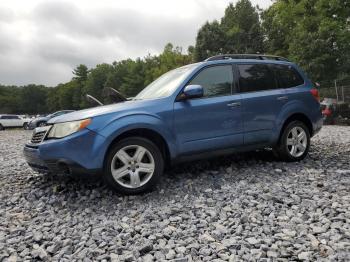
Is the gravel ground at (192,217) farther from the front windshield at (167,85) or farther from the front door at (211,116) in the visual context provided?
the front windshield at (167,85)

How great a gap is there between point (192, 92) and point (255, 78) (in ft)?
4.71

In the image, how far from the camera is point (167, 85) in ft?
17.1

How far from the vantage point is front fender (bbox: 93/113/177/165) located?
421cm

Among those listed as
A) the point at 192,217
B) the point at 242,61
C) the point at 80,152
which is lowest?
the point at 192,217

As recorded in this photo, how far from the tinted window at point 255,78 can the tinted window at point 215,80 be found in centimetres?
22

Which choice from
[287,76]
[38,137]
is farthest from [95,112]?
[287,76]

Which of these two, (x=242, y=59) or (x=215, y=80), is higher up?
(x=242, y=59)

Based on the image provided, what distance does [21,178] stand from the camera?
5.84 metres

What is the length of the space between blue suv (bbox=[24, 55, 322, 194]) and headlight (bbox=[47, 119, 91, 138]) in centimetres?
1

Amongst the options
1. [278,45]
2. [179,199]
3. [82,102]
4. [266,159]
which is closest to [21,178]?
[179,199]

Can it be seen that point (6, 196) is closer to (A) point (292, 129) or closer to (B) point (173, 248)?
(B) point (173, 248)

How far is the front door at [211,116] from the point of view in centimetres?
473

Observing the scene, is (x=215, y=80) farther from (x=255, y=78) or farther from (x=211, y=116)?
(x=255, y=78)

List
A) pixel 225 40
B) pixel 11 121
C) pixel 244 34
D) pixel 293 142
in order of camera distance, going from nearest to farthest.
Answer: pixel 293 142
pixel 11 121
pixel 225 40
pixel 244 34
